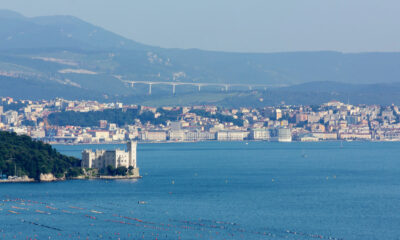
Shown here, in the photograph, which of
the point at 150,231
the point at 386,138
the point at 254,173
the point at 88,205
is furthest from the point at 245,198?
the point at 386,138

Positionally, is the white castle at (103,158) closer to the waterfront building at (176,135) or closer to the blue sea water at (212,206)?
the blue sea water at (212,206)

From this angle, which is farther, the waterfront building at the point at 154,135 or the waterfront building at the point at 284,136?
the waterfront building at the point at 154,135

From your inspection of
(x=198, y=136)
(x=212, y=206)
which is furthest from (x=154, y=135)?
(x=212, y=206)

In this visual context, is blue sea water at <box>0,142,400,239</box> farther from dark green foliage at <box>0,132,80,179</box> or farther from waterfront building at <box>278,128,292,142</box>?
waterfront building at <box>278,128,292,142</box>

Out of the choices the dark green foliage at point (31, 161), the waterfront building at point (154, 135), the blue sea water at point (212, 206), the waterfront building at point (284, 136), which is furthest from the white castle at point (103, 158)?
the waterfront building at point (284, 136)

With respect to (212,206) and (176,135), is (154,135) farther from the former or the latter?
(212,206)

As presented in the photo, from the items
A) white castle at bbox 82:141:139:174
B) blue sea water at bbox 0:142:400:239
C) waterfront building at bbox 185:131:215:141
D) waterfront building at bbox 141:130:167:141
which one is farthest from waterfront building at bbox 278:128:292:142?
white castle at bbox 82:141:139:174
